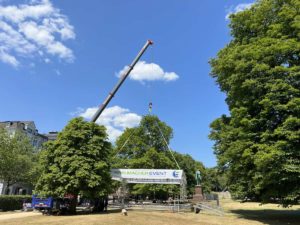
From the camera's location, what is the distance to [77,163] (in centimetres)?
2673

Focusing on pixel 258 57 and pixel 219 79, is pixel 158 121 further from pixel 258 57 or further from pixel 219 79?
pixel 258 57

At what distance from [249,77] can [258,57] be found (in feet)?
5.33

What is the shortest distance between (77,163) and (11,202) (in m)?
14.5

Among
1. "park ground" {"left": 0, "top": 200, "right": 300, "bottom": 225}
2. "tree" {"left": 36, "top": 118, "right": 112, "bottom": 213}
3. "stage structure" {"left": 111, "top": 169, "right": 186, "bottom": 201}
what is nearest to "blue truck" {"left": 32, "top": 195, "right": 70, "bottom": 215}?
"tree" {"left": 36, "top": 118, "right": 112, "bottom": 213}

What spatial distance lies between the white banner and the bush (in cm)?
1208

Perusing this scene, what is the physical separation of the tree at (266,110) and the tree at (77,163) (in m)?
10.6

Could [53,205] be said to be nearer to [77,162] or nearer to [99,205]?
[99,205]

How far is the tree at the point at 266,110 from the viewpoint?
773 inches

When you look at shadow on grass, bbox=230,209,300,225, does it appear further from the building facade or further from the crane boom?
the building facade

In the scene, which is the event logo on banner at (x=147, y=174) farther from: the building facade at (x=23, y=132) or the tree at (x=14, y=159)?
the building facade at (x=23, y=132)

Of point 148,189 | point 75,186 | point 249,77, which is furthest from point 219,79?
point 148,189

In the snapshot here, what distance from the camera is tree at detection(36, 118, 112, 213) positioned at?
26.4m

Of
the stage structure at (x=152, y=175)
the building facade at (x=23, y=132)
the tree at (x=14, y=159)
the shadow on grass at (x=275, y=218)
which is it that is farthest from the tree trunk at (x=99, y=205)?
the building facade at (x=23, y=132)

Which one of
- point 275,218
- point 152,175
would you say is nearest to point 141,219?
point 275,218
